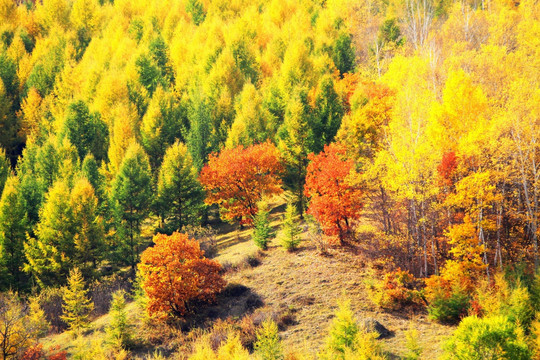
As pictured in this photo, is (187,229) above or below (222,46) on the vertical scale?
below

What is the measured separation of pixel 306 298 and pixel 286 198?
1878 cm

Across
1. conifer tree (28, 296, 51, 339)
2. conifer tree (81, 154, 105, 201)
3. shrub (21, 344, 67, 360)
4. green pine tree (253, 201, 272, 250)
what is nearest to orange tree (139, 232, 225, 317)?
shrub (21, 344, 67, 360)

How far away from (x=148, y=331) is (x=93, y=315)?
7.43m

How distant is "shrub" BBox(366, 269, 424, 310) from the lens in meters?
26.8

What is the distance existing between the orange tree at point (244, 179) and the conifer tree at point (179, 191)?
127cm

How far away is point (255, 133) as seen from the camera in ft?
160

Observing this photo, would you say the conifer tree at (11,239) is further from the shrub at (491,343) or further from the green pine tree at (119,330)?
the shrub at (491,343)

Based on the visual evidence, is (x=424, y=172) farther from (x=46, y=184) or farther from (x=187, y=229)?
(x=46, y=184)

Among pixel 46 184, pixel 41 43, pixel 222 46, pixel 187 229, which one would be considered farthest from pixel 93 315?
pixel 41 43

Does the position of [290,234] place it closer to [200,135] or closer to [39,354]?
[39,354]

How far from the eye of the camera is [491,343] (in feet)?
58.9

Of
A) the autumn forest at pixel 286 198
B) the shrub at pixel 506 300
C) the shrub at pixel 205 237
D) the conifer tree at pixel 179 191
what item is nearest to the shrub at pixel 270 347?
the autumn forest at pixel 286 198

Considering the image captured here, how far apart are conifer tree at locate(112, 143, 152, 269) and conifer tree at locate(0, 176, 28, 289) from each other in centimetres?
860

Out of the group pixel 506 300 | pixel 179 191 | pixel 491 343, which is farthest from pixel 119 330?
pixel 506 300
